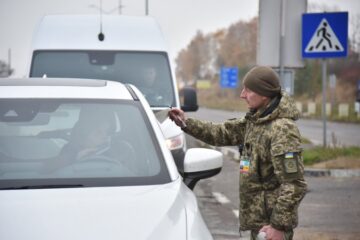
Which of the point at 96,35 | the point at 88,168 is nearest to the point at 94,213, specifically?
the point at 88,168

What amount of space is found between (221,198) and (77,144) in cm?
570

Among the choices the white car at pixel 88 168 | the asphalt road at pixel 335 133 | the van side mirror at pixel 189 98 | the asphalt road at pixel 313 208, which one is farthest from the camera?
the asphalt road at pixel 335 133

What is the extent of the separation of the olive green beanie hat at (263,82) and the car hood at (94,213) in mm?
774

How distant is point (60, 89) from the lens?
4484 mm

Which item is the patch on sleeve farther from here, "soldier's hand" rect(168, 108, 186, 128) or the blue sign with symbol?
the blue sign with symbol

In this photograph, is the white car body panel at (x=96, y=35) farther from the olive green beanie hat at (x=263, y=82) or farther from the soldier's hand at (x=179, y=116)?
the olive green beanie hat at (x=263, y=82)

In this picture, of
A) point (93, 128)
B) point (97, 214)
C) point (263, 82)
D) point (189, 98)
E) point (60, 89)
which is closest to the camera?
point (97, 214)

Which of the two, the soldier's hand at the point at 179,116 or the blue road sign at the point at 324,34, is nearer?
the soldier's hand at the point at 179,116

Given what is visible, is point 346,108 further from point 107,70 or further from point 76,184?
point 76,184

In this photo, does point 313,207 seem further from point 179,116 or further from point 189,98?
point 179,116

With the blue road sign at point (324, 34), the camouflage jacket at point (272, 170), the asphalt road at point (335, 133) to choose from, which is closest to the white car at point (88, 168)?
the camouflage jacket at point (272, 170)

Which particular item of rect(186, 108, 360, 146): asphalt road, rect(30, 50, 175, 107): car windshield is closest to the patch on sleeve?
rect(30, 50, 175, 107): car windshield

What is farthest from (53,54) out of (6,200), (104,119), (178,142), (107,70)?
(6,200)

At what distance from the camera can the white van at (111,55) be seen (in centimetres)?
926
